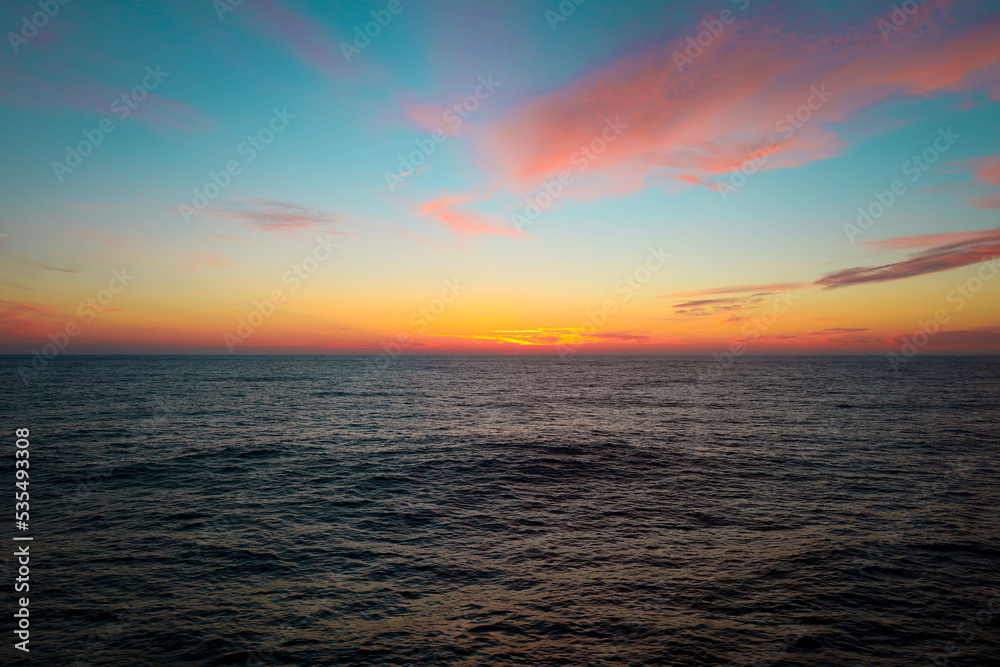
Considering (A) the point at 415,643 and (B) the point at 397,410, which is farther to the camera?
(B) the point at 397,410

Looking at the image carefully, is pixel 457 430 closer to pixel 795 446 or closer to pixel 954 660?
pixel 795 446

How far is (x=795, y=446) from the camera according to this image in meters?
41.7

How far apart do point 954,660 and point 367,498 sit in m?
25.1

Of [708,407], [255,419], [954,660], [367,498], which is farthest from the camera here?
[708,407]

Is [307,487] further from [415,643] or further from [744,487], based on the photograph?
[744,487]

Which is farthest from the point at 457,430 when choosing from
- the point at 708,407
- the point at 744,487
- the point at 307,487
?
the point at 708,407

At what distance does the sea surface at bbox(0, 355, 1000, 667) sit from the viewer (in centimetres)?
1398

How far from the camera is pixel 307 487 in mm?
29781

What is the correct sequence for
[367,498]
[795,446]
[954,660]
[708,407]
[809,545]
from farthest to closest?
→ [708,407], [795,446], [367,498], [809,545], [954,660]

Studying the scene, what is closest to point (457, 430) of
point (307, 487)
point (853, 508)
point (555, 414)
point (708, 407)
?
point (555, 414)

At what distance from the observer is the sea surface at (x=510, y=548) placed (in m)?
14.0

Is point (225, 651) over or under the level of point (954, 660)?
over

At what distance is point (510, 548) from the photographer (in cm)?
2080

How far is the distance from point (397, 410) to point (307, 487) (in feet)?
119
